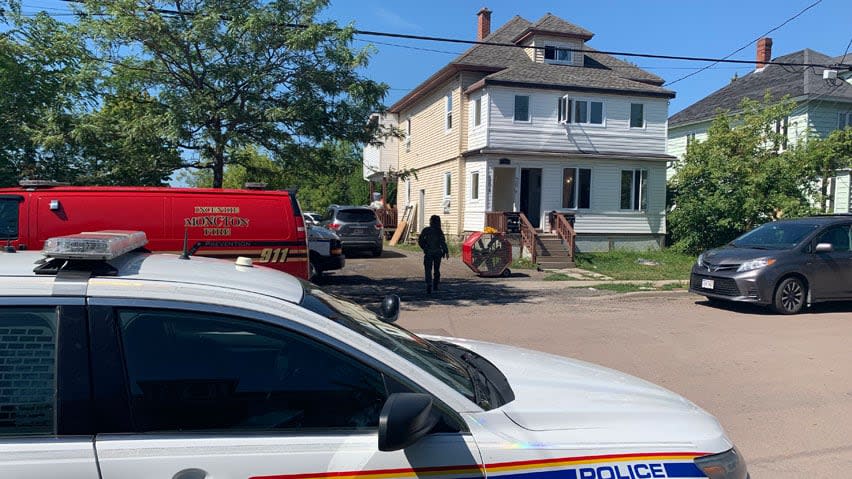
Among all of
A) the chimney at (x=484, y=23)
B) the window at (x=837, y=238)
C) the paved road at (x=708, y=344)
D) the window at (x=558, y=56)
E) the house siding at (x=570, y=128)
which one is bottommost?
the paved road at (x=708, y=344)

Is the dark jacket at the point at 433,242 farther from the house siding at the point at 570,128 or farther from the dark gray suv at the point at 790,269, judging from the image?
the house siding at the point at 570,128

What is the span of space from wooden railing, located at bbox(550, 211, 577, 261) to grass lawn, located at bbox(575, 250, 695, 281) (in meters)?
0.60

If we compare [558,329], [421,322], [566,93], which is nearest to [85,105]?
[421,322]

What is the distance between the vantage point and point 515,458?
211 centimetres

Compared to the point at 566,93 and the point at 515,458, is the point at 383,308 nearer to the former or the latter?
the point at 515,458

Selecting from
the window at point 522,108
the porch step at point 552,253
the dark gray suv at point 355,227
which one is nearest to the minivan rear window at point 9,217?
the dark gray suv at point 355,227

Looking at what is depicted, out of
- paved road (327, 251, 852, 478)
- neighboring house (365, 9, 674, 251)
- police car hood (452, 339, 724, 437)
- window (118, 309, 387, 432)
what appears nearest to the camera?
window (118, 309, 387, 432)

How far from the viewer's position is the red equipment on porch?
15625 mm

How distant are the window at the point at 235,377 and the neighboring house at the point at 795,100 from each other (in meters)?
23.1

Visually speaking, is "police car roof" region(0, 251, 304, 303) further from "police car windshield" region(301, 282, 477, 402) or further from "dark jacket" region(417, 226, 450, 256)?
"dark jacket" region(417, 226, 450, 256)

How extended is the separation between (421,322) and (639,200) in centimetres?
1640

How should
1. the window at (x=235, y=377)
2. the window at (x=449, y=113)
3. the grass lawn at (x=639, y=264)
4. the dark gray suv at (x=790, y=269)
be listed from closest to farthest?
the window at (x=235, y=377)
the dark gray suv at (x=790, y=269)
the grass lawn at (x=639, y=264)
the window at (x=449, y=113)

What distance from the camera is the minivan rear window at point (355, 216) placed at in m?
19.5

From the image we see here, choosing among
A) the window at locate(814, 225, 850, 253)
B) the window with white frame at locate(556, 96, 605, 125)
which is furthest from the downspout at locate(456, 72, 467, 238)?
the window at locate(814, 225, 850, 253)
